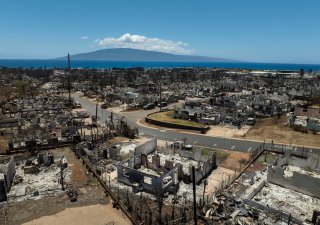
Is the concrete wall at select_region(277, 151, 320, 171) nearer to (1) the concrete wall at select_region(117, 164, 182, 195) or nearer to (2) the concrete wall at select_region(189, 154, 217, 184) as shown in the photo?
(2) the concrete wall at select_region(189, 154, 217, 184)

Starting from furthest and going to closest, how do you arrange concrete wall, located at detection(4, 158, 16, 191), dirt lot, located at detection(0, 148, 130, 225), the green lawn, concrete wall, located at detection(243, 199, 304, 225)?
1. the green lawn
2. concrete wall, located at detection(4, 158, 16, 191)
3. dirt lot, located at detection(0, 148, 130, 225)
4. concrete wall, located at detection(243, 199, 304, 225)

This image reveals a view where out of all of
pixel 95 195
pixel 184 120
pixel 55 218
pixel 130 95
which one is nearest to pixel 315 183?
pixel 95 195

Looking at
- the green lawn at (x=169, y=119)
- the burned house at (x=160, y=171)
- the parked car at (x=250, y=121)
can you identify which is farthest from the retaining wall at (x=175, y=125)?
the burned house at (x=160, y=171)

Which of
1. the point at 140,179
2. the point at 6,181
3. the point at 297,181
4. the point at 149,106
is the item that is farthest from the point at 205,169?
the point at 149,106

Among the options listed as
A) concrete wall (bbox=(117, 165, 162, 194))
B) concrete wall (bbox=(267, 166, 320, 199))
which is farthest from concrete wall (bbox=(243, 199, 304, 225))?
concrete wall (bbox=(117, 165, 162, 194))

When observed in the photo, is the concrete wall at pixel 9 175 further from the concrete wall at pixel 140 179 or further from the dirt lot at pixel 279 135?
the dirt lot at pixel 279 135

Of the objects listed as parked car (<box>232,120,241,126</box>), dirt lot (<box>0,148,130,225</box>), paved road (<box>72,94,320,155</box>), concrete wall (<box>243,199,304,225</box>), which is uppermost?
parked car (<box>232,120,241,126</box>)

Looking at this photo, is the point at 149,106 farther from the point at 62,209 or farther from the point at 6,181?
Answer: the point at 62,209
